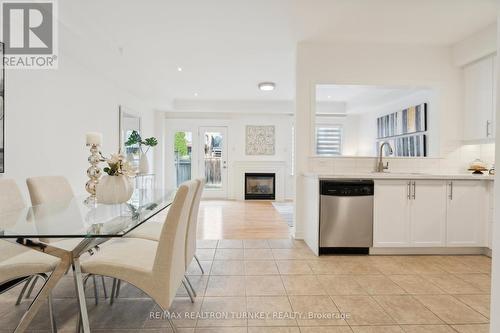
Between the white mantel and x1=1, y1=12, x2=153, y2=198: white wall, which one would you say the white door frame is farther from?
x1=1, y1=12, x2=153, y2=198: white wall

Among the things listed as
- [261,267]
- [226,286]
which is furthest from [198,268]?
[261,267]

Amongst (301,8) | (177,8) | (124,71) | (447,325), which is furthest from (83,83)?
(447,325)

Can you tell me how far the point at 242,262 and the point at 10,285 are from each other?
1821mm

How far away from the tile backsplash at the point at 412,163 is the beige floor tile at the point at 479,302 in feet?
5.67

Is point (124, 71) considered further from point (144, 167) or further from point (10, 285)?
point (10, 285)

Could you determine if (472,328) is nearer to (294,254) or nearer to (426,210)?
(426,210)

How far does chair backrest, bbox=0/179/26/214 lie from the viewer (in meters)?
1.86

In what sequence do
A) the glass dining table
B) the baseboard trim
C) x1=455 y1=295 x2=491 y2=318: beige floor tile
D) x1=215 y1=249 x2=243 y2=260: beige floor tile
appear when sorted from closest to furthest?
1. the glass dining table
2. x1=455 y1=295 x2=491 y2=318: beige floor tile
3. x1=215 y1=249 x2=243 y2=260: beige floor tile
4. the baseboard trim

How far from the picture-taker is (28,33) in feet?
9.11

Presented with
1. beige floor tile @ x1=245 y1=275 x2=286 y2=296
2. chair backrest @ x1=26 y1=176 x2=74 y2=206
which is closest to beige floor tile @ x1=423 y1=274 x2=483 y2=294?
beige floor tile @ x1=245 y1=275 x2=286 y2=296

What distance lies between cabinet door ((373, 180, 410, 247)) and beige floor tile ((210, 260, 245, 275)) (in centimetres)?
151

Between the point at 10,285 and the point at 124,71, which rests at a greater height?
the point at 124,71

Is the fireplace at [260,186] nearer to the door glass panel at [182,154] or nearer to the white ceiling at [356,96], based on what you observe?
the door glass panel at [182,154]

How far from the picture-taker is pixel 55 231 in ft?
4.58
